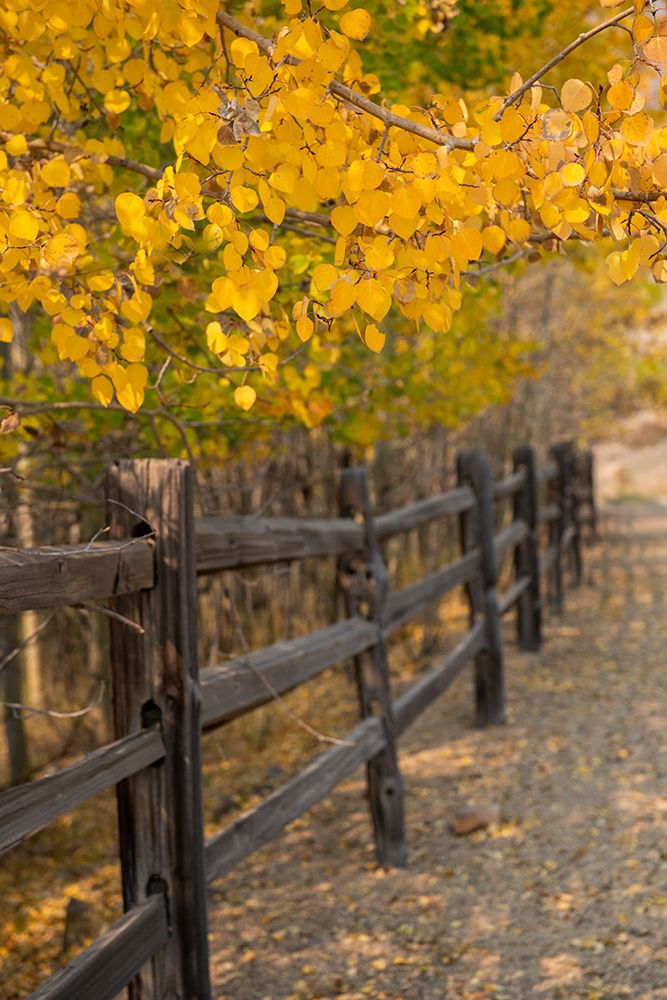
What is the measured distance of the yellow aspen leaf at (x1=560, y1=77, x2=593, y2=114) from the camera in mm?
1850

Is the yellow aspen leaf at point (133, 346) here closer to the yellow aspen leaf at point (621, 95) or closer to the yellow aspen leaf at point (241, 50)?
the yellow aspen leaf at point (241, 50)

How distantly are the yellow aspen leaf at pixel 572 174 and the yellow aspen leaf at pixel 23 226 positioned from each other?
110 cm

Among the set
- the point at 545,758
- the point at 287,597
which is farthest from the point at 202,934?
the point at 287,597

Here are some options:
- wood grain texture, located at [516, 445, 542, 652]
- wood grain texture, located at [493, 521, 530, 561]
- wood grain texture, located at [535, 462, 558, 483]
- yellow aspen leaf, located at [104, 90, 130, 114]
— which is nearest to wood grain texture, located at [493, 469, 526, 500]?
wood grain texture, located at [516, 445, 542, 652]

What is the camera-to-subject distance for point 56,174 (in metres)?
2.51

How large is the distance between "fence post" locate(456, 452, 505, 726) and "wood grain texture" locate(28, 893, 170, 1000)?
4.18 metres

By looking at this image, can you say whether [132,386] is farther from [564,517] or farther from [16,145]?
[564,517]

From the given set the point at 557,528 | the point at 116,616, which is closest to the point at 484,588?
the point at 557,528

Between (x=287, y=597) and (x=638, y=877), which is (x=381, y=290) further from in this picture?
(x=287, y=597)

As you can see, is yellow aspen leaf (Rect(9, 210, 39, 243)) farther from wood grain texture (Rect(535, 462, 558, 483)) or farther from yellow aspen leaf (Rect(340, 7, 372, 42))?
wood grain texture (Rect(535, 462, 558, 483))

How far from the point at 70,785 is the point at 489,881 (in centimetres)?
267

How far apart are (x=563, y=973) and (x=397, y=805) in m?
1.21

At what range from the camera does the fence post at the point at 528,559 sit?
339 inches

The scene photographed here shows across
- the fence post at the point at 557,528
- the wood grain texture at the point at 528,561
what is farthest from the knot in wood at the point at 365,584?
the fence post at the point at 557,528
